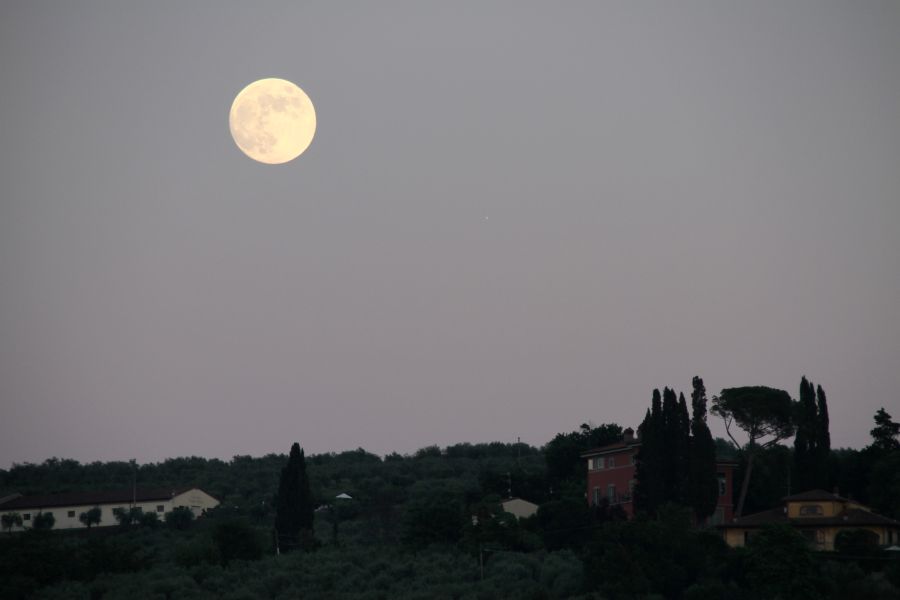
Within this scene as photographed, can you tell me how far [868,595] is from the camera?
5647 cm

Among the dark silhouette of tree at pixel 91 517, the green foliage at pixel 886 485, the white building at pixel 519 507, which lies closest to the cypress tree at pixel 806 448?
the green foliage at pixel 886 485

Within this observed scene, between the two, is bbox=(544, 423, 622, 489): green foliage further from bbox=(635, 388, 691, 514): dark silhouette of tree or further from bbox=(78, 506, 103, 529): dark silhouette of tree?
bbox=(78, 506, 103, 529): dark silhouette of tree

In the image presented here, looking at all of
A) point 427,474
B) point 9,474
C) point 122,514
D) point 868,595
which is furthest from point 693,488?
point 9,474

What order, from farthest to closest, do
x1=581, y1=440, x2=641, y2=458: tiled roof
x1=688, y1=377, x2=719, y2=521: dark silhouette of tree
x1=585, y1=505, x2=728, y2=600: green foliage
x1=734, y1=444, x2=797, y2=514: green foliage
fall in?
x1=581, y1=440, x2=641, y2=458: tiled roof, x1=734, y1=444, x2=797, y2=514: green foliage, x1=688, y1=377, x2=719, y2=521: dark silhouette of tree, x1=585, y1=505, x2=728, y2=600: green foliage

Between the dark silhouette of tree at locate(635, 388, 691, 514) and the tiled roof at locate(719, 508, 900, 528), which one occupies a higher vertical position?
the dark silhouette of tree at locate(635, 388, 691, 514)

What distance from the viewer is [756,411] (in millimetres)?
82812

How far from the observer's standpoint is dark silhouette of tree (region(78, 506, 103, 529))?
357ft

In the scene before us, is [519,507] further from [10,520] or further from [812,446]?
[10,520]

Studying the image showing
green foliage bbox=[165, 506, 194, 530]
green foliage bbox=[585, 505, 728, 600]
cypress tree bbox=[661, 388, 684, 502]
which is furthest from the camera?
green foliage bbox=[165, 506, 194, 530]

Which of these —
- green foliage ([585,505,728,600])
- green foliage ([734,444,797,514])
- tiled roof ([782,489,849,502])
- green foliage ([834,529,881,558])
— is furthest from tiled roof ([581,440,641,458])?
green foliage ([834,529,881,558])

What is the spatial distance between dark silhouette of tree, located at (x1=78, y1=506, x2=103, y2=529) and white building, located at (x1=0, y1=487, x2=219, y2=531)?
1.97 feet

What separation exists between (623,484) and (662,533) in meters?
19.3

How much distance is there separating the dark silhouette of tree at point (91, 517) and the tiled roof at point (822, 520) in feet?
206

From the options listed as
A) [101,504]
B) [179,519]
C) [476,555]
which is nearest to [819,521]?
[476,555]
